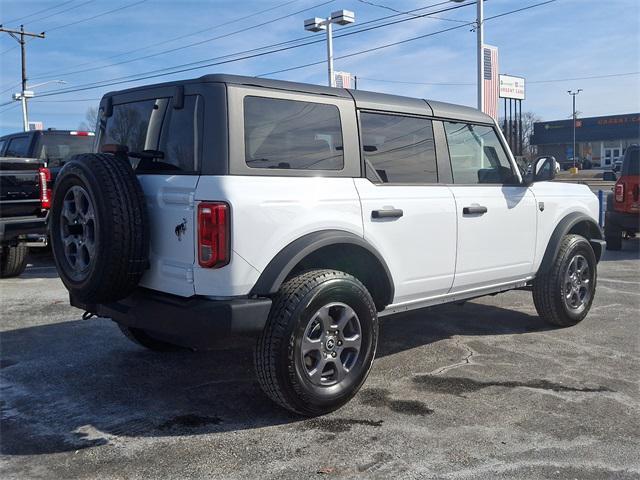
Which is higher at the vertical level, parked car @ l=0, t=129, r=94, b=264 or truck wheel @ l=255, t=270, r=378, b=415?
parked car @ l=0, t=129, r=94, b=264

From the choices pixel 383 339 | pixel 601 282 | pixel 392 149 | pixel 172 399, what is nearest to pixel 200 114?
pixel 392 149

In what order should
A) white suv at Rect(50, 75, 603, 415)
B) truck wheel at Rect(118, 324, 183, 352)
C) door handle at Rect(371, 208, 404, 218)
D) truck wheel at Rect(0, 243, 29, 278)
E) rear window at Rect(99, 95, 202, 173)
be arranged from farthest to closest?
truck wheel at Rect(0, 243, 29, 278) → truck wheel at Rect(118, 324, 183, 352) → door handle at Rect(371, 208, 404, 218) → rear window at Rect(99, 95, 202, 173) → white suv at Rect(50, 75, 603, 415)

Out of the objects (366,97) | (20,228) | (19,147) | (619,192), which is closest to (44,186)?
(20,228)

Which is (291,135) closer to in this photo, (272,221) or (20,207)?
(272,221)

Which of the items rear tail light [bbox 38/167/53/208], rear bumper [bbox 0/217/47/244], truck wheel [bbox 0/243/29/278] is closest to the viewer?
rear bumper [bbox 0/217/47/244]

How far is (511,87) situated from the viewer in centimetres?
2059

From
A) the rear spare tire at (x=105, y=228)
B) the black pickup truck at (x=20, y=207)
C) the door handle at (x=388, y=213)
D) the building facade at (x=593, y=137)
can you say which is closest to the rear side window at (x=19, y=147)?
the black pickup truck at (x=20, y=207)

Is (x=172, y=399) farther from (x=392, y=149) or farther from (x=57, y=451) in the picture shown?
(x=392, y=149)

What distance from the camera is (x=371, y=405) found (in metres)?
4.05

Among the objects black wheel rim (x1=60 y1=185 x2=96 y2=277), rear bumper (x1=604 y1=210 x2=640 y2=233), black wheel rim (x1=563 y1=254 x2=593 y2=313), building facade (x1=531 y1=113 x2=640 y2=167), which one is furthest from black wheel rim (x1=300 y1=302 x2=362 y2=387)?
building facade (x1=531 y1=113 x2=640 y2=167)

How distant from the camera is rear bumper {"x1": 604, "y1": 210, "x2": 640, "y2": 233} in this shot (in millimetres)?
10500

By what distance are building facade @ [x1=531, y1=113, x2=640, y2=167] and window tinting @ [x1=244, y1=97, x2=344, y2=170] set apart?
68.3 metres

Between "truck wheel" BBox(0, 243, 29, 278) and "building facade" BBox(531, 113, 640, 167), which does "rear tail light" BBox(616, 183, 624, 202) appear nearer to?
"truck wheel" BBox(0, 243, 29, 278)

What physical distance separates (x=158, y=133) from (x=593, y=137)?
75786 millimetres
